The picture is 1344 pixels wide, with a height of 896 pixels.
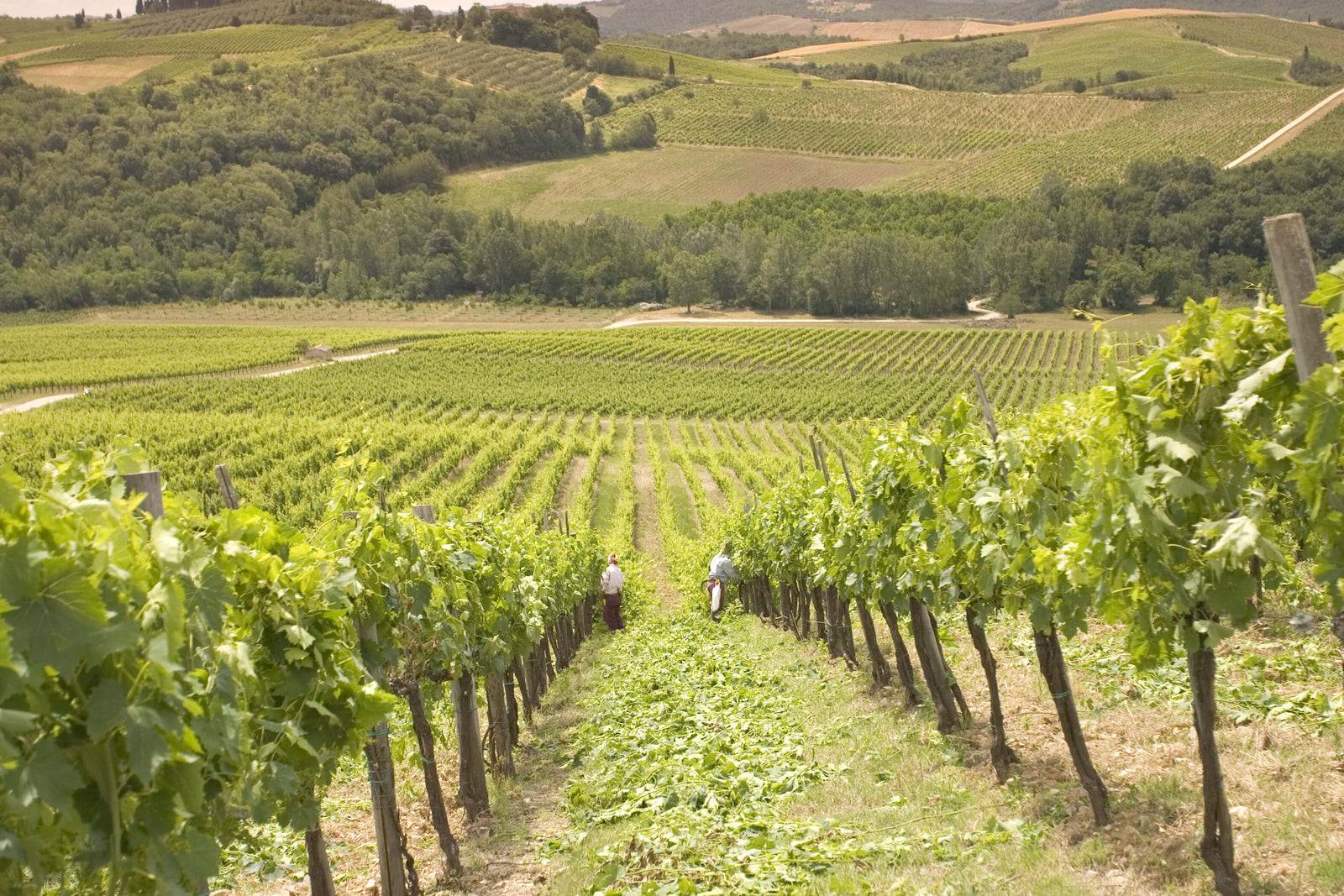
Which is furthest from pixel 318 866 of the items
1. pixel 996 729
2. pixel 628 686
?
pixel 628 686

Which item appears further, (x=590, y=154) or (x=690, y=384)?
(x=590, y=154)

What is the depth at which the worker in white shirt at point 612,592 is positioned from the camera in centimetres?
1772

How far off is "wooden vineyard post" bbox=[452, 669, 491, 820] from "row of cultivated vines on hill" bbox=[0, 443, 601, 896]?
1.14 metres

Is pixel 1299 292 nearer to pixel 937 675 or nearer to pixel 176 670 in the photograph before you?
pixel 176 670

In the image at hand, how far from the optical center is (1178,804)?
5.18 meters

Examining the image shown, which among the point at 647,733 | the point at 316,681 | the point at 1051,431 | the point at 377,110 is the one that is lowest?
the point at 647,733

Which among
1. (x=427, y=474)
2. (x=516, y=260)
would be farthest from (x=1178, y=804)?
(x=516, y=260)

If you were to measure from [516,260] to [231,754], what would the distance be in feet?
349

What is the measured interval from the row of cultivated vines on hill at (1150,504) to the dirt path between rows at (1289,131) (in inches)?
4833

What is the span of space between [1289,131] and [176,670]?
145612 millimetres

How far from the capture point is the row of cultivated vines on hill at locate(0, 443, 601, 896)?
2.56 metres

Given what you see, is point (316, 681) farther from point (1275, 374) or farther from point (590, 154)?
point (590, 154)

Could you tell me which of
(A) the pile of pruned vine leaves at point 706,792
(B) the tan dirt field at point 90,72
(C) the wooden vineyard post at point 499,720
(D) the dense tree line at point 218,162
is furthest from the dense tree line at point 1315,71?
(C) the wooden vineyard post at point 499,720

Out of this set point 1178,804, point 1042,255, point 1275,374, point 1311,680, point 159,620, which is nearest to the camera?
point 159,620
